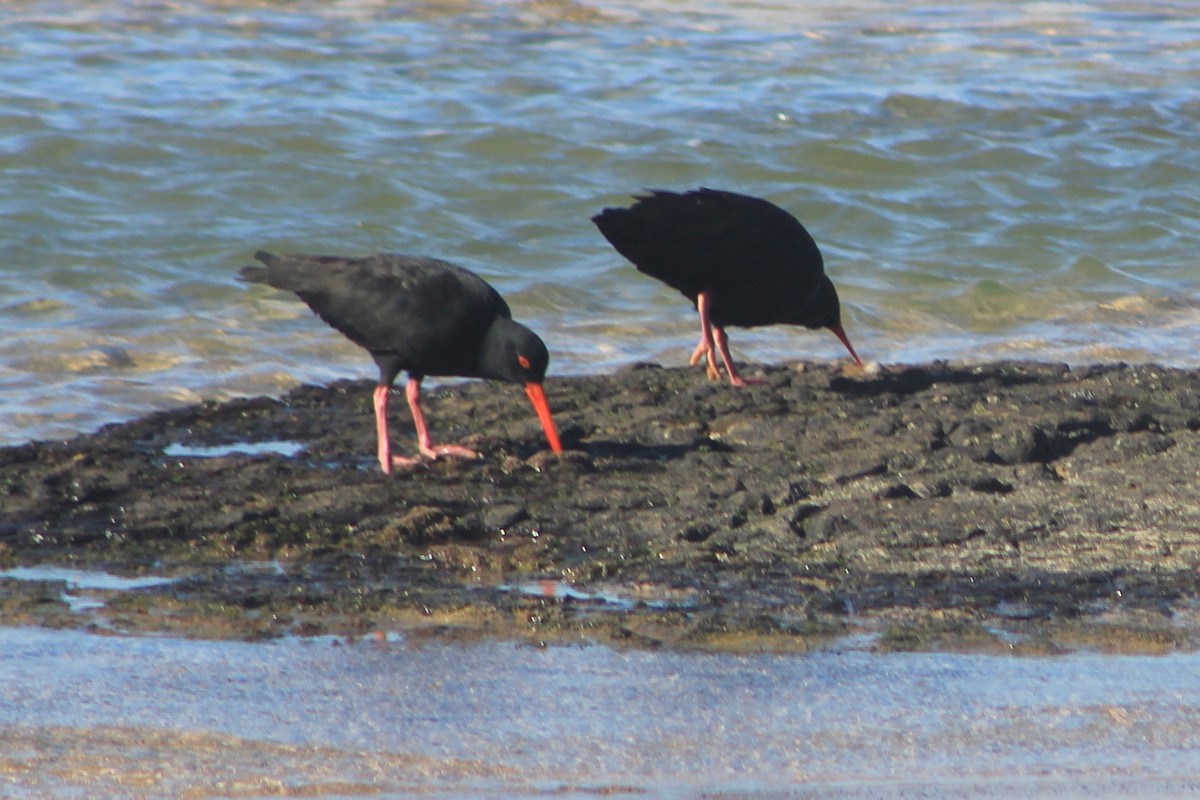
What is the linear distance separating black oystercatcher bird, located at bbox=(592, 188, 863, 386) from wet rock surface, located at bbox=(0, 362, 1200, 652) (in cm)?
47

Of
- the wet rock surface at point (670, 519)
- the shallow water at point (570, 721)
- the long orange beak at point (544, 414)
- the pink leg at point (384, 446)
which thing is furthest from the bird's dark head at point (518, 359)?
the shallow water at point (570, 721)

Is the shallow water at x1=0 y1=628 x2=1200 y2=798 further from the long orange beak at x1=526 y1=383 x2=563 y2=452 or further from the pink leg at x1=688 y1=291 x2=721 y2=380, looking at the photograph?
the pink leg at x1=688 y1=291 x2=721 y2=380

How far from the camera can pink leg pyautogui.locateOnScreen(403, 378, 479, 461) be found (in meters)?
5.45

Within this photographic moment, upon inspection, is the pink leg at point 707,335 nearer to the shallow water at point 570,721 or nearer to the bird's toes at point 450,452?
the bird's toes at point 450,452

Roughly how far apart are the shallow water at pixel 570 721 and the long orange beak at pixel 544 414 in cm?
172

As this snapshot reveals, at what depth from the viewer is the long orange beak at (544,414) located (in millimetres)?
5406

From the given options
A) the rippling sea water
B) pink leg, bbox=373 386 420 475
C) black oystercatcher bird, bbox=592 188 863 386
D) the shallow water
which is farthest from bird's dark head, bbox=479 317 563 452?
the shallow water

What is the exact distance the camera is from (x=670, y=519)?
184 inches

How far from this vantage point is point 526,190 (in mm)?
10977

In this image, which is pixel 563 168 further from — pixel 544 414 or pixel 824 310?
pixel 544 414

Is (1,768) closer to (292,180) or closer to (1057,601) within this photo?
(1057,601)

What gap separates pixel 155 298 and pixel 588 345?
2221 mm

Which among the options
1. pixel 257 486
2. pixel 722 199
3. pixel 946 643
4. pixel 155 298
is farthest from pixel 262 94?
pixel 946 643

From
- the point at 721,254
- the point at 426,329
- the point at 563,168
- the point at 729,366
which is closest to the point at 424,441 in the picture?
the point at 426,329
